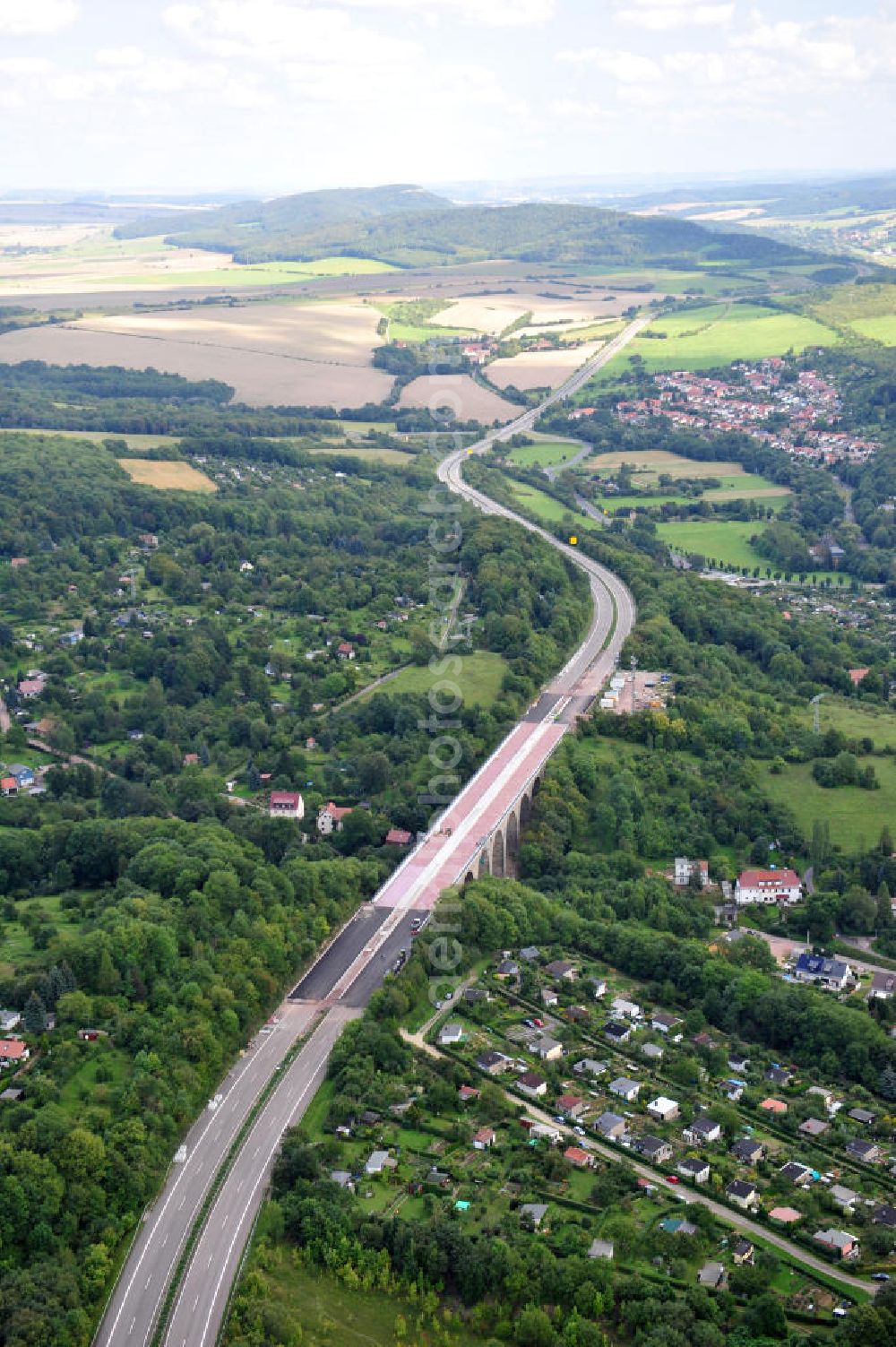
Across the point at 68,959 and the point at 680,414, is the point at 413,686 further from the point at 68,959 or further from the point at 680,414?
the point at 680,414

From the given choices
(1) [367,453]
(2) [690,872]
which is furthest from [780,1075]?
(1) [367,453]

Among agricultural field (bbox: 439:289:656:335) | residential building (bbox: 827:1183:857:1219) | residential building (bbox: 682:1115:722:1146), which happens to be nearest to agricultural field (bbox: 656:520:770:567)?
residential building (bbox: 682:1115:722:1146)

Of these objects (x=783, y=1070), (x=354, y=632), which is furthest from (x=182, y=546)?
(x=783, y=1070)

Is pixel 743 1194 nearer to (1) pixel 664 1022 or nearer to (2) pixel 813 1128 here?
(2) pixel 813 1128

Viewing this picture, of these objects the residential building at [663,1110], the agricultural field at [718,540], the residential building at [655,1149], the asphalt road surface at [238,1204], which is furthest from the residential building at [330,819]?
the agricultural field at [718,540]

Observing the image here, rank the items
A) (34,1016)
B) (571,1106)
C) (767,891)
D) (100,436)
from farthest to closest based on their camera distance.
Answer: (100,436) < (767,891) < (34,1016) < (571,1106)

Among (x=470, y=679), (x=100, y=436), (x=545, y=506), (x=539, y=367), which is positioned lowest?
(x=470, y=679)

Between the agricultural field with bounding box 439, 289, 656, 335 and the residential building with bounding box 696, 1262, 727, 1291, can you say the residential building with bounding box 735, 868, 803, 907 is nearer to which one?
the residential building with bounding box 696, 1262, 727, 1291
